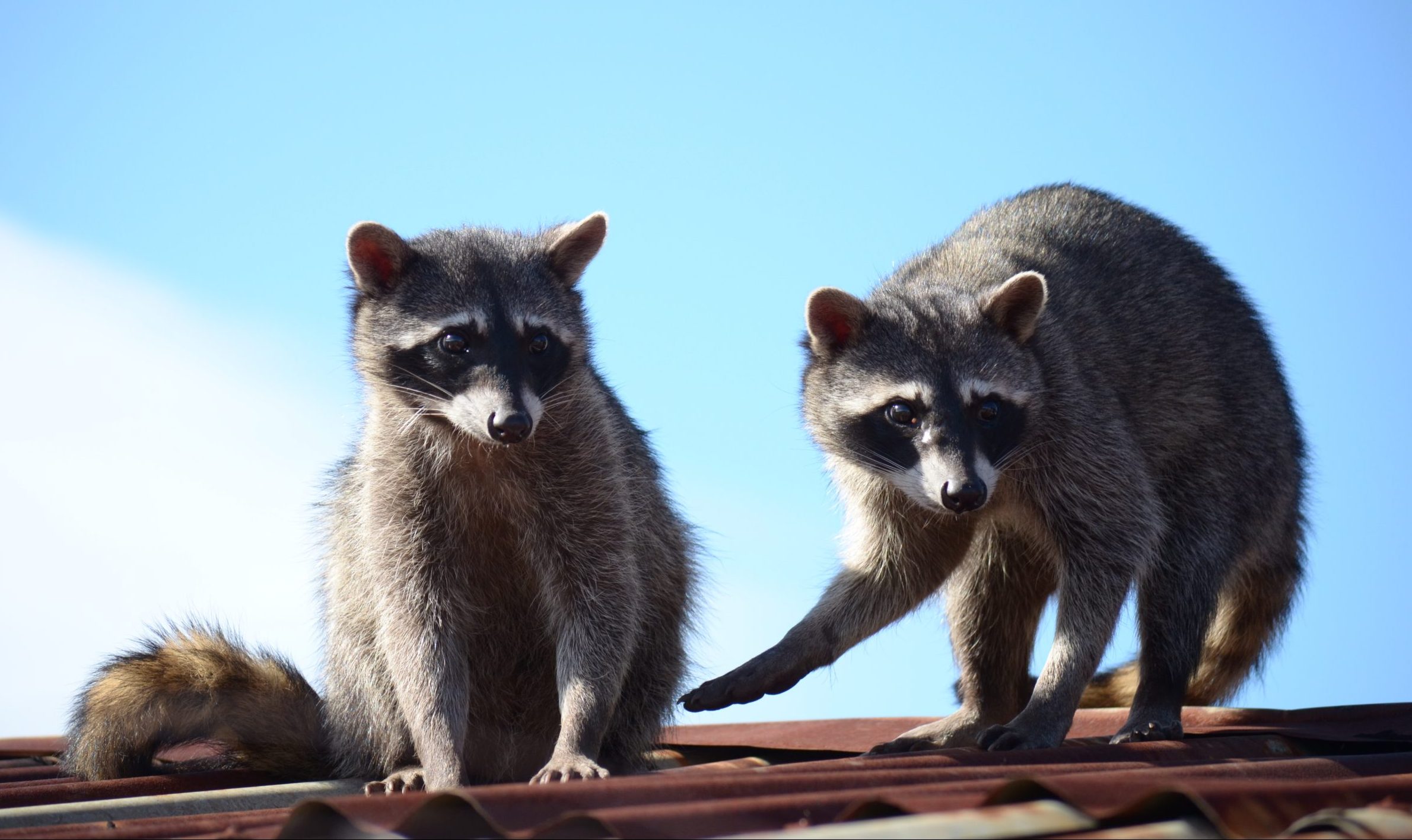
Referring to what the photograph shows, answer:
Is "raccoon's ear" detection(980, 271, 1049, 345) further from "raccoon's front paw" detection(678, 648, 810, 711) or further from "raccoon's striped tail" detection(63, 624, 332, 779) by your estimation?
"raccoon's striped tail" detection(63, 624, 332, 779)

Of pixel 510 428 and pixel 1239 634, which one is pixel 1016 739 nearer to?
pixel 510 428

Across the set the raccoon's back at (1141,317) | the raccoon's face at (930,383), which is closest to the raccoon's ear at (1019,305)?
the raccoon's face at (930,383)

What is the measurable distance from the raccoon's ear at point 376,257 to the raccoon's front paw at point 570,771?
1814 mm

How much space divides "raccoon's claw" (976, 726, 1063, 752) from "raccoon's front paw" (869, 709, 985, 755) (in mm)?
525

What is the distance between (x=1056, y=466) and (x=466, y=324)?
218cm

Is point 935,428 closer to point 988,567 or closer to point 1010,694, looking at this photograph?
point 988,567

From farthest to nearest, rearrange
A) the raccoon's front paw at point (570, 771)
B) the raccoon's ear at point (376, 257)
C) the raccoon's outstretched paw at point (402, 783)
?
the raccoon's ear at point (376, 257) → the raccoon's outstretched paw at point (402, 783) → the raccoon's front paw at point (570, 771)

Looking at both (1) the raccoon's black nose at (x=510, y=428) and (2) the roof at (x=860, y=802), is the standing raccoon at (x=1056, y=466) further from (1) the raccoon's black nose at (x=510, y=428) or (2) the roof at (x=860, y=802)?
(1) the raccoon's black nose at (x=510, y=428)

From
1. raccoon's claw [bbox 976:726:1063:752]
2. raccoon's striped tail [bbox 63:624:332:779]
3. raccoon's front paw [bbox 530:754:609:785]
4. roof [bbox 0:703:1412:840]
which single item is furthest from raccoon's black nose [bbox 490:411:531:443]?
raccoon's claw [bbox 976:726:1063:752]

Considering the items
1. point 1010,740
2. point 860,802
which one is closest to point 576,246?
point 1010,740

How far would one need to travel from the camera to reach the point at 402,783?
4.05 m

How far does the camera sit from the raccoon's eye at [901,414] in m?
4.84

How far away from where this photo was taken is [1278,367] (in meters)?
Result: 5.99

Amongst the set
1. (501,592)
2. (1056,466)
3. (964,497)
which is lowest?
(501,592)
